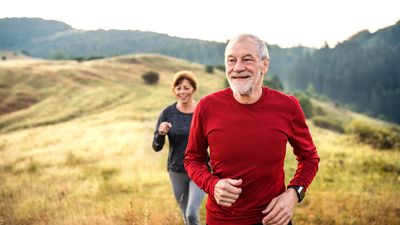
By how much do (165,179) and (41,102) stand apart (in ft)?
133

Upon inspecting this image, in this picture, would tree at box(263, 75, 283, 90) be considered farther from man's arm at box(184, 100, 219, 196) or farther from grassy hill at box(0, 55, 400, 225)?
man's arm at box(184, 100, 219, 196)

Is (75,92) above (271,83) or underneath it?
underneath

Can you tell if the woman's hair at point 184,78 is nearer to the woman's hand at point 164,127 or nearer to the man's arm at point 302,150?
the woman's hand at point 164,127

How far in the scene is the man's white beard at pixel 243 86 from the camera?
8.56 feet

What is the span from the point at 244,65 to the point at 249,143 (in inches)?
22.4

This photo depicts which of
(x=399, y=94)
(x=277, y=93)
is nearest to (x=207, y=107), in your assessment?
(x=277, y=93)

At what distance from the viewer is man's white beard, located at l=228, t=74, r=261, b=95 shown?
2609 millimetres

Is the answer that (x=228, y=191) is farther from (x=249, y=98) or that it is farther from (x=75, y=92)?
(x=75, y=92)

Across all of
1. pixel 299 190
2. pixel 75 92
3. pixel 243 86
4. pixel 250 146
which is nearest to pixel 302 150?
pixel 299 190

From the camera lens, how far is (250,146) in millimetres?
2525

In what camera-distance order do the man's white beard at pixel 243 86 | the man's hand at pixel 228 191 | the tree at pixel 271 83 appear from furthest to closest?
the tree at pixel 271 83 → the man's white beard at pixel 243 86 → the man's hand at pixel 228 191

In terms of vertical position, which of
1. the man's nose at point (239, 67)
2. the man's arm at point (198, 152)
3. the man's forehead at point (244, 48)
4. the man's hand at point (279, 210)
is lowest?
the man's hand at point (279, 210)

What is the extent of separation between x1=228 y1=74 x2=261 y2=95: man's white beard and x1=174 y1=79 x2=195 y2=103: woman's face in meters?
2.82

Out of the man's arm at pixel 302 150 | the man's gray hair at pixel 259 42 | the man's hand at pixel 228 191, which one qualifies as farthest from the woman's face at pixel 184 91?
the man's hand at pixel 228 191
